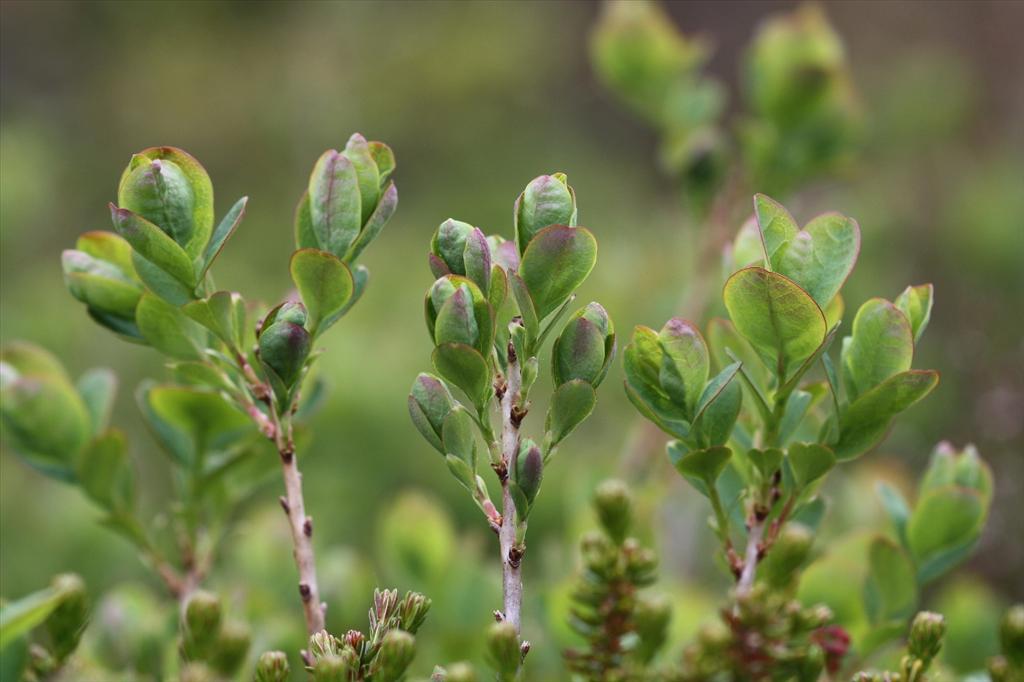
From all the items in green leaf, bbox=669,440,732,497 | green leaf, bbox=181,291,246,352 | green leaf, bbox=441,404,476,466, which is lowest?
green leaf, bbox=441,404,476,466

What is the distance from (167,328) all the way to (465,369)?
237 millimetres

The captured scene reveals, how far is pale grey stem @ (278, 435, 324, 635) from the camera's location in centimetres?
64

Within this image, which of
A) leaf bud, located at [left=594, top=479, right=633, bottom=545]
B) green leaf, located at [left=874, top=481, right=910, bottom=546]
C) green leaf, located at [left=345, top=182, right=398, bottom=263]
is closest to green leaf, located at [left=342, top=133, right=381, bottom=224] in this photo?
green leaf, located at [left=345, top=182, right=398, bottom=263]

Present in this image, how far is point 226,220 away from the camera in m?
0.64

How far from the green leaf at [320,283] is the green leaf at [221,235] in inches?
1.7

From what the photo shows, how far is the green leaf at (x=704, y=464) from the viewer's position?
604 mm

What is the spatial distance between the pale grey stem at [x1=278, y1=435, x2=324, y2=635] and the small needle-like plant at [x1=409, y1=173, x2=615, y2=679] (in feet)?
0.29

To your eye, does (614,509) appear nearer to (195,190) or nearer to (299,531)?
(299,531)

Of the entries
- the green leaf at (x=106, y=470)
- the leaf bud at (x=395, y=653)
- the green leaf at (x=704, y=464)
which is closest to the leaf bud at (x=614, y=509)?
the green leaf at (x=704, y=464)

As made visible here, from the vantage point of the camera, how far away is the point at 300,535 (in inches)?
25.0

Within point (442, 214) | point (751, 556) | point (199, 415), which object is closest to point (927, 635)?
point (751, 556)

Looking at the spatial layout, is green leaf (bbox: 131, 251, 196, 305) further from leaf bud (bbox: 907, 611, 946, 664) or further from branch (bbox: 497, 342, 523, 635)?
leaf bud (bbox: 907, 611, 946, 664)

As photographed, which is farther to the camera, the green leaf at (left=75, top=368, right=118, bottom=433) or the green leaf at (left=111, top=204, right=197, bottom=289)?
the green leaf at (left=75, top=368, right=118, bottom=433)

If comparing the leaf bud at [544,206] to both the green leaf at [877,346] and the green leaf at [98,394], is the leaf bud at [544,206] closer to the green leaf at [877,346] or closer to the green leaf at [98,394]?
the green leaf at [877,346]
